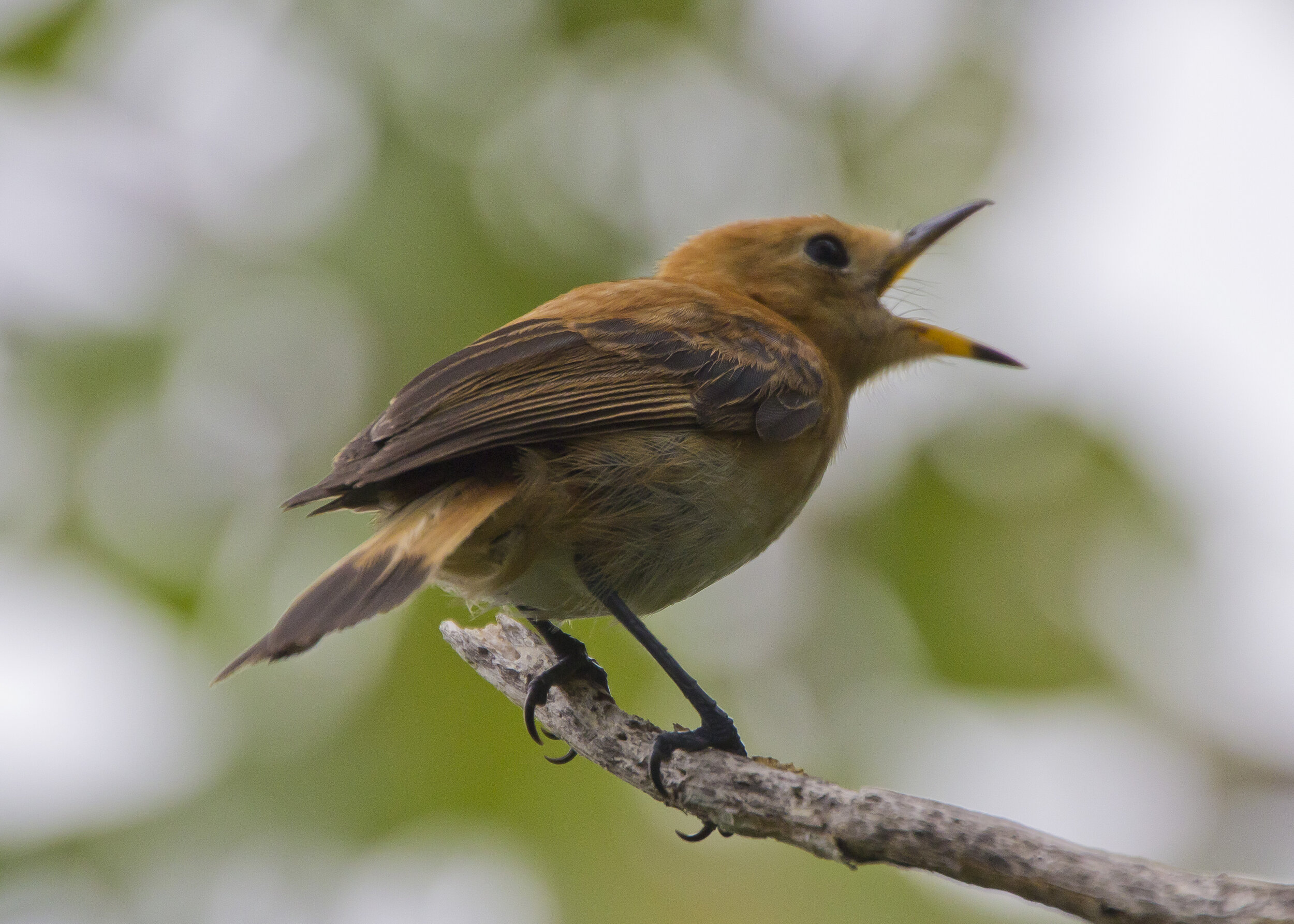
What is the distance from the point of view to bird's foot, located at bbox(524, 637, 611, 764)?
404 centimetres

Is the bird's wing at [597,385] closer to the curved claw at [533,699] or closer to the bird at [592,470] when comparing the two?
the bird at [592,470]

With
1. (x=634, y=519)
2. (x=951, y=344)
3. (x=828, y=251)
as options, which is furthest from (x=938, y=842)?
(x=828, y=251)

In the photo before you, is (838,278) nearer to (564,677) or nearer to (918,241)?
(918,241)

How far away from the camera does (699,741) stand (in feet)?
11.2

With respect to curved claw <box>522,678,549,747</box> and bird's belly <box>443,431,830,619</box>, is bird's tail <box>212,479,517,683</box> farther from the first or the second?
curved claw <box>522,678,549,747</box>

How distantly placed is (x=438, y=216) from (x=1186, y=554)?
3649mm

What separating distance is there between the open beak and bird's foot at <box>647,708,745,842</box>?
1897mm

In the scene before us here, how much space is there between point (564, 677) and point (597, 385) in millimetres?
1031

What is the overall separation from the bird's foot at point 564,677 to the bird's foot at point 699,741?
0.59 metres

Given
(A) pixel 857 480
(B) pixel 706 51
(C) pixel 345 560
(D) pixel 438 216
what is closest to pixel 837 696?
(A) pixel 857 480

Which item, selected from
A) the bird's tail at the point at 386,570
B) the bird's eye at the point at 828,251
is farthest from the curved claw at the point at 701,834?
the bird's eye at the point at 828,251

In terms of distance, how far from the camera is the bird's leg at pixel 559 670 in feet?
13.3

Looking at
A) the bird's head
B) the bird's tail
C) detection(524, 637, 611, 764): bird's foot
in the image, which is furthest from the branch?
the bird's head

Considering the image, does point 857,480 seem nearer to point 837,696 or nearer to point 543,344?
point 837,696
